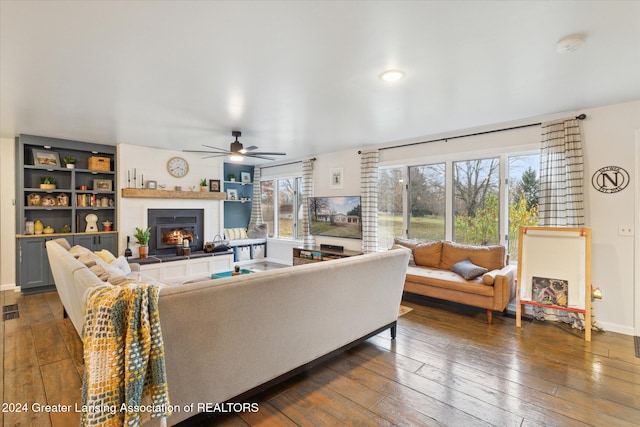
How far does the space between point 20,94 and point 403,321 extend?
4.82 meters

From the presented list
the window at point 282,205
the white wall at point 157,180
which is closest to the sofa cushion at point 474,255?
the window at point 282,205

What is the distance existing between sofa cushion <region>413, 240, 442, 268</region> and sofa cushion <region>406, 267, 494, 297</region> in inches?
4.6

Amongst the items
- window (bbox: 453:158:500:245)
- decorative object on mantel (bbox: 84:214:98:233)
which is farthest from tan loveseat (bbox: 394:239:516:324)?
decorative object on mantel (bbox: 84:214:98:233)

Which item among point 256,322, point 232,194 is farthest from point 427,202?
point 232,194

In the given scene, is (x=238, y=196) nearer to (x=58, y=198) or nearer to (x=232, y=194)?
(x=232, y=194)

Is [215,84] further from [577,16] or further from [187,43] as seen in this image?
[577,16]

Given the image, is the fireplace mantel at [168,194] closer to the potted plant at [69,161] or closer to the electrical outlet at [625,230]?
the potted plant at [69,161]

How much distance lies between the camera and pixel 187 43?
215 centimetres

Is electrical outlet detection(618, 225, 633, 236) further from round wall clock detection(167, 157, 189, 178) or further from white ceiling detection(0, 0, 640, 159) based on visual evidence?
round wall clock detection(167, 157, 189, 178)

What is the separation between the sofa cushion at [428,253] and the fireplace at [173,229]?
4513 millimetres

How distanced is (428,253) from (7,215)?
6.87m

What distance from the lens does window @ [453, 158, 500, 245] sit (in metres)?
4.39

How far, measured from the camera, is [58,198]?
5.19 meters

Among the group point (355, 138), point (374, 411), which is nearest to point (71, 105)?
point (355, 138)
